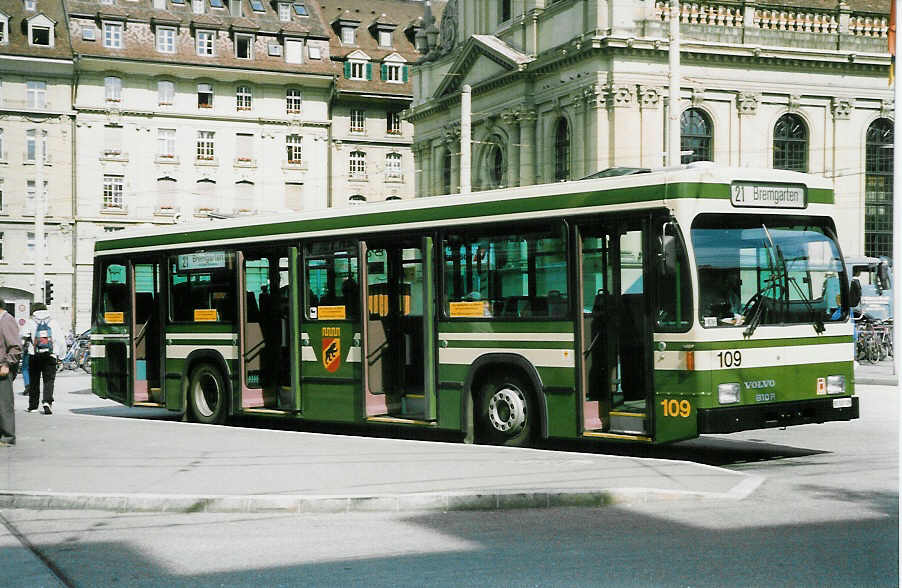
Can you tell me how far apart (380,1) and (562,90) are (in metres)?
40.0

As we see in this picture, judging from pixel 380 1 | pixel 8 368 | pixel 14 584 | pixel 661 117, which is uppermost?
pixel 380 1

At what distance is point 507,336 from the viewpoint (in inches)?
533

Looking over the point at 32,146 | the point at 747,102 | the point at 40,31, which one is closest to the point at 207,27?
the point at 40,31

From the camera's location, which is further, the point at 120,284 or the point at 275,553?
the point at 120,284

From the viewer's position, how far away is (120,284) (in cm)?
1944

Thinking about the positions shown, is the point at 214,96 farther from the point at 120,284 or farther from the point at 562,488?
the point at 562,488

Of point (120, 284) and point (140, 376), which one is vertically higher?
point (120, 284)

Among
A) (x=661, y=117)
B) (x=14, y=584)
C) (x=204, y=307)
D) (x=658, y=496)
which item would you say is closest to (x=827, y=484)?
(x=658, y=496)

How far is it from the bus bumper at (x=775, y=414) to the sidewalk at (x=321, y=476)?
0.57 metres

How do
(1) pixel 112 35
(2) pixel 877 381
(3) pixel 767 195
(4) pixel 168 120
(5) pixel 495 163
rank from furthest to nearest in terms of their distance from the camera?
1. (4) pixel 168 120
2. (1) pixel 112 35
3. (5) pixel 495 163
4. (2) pixel 877 381
5. (3) pixel 767 195

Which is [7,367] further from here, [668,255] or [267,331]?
[668,255]

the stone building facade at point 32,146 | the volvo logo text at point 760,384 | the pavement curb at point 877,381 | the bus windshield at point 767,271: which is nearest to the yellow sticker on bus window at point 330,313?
the bus windshield at point 767,271

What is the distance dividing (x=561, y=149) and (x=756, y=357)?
1706 inches

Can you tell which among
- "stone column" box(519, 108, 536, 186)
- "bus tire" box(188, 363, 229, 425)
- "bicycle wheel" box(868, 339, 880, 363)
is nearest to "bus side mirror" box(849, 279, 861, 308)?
"bus tire" box(188, 363, 229, 425)
